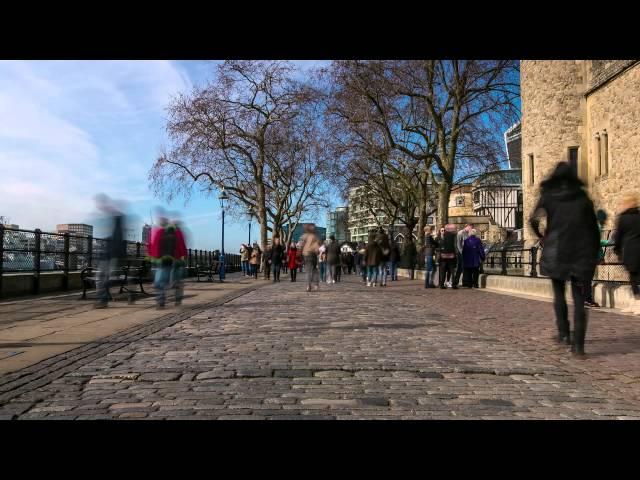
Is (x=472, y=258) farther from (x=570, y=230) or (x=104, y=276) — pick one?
(x=570, y=230)

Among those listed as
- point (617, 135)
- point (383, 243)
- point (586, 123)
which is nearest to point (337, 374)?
point (383, 243)

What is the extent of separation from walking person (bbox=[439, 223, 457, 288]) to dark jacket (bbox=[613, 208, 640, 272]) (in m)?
10.2

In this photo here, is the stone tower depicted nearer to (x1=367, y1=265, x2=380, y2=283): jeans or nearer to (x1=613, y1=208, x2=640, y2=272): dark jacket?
(x1=367, y1=265, x2=380, y2=283): jeans

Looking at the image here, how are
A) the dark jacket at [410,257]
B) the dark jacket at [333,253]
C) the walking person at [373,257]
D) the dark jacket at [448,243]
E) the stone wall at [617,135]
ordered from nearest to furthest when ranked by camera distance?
the dark jacket at [448,243]
the walking person at [373,257]
the stone wall at [617,135]
the dark jacket at [333,253]
the dark jacket at [410,257]

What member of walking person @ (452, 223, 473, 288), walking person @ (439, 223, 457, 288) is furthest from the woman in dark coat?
walking person @ (439, 223, 457, 288)

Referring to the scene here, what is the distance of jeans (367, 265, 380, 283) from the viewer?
22.3 metres

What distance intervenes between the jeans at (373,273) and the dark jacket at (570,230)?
15.5 meters

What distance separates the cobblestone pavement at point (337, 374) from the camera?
4426 millimetres

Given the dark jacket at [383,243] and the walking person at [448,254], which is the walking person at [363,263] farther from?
the walking person at [448,254]

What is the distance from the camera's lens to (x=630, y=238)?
29.9ft

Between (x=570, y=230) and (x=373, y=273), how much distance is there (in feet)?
53.8

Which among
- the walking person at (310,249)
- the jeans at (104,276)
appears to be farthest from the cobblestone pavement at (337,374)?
the walking person at (310,249)
